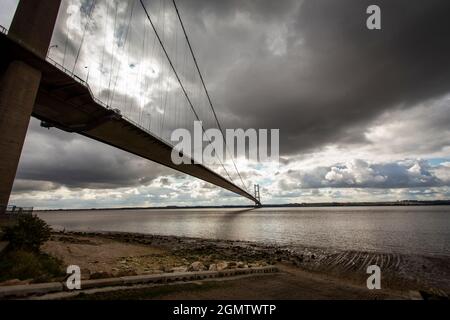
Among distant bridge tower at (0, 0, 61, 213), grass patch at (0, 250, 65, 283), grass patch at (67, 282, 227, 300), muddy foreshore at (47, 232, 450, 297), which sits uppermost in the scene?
distant bridge tower at (0, 0, 61, 213)

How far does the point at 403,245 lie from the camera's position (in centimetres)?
3212

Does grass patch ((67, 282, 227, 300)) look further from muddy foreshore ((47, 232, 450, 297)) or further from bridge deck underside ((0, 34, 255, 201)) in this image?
bridge deck underside ((0, 34, 255, 201))

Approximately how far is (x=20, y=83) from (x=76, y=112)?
41.7 ft

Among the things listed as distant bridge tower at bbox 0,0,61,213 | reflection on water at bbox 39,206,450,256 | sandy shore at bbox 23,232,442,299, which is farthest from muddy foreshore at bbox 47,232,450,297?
distant bridge tower at bbox 0,0,61,213

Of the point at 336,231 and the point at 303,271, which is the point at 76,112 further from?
the point at 336,231

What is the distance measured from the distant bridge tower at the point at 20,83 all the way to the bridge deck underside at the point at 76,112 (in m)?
0.65

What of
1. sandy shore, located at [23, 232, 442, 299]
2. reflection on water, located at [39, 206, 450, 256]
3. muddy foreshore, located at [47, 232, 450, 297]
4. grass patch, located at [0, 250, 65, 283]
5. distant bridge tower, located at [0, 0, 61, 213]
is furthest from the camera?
reflection on water, located at [39, 206, 450, 256]

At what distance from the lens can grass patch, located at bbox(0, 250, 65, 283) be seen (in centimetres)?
920

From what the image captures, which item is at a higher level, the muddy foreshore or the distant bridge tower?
the distant bridge tower

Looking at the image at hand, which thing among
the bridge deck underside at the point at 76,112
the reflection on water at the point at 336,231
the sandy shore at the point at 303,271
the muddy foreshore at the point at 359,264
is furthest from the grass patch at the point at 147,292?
the reflection on water at the point at 336,231

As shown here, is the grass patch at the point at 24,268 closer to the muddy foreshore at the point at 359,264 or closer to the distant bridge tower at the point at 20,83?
the muddy foreshore at the point at 359,264

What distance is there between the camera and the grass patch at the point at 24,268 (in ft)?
30.2

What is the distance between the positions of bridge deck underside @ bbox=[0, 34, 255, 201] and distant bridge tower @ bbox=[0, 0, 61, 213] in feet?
2.13
